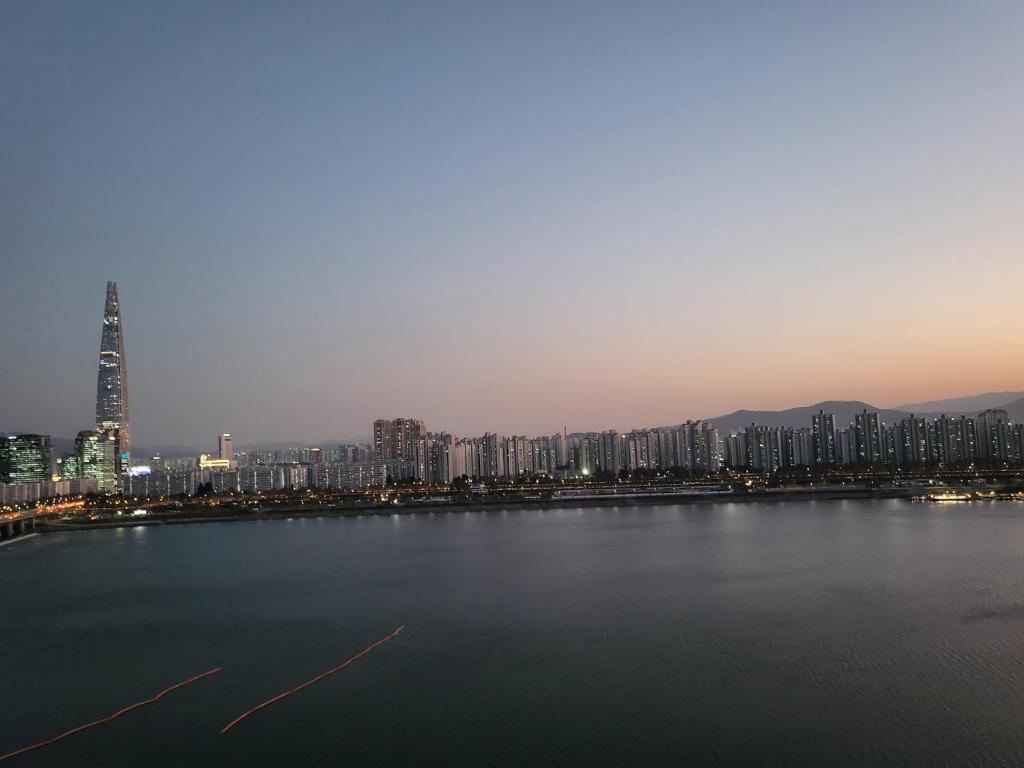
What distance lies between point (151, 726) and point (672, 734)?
11.5ft

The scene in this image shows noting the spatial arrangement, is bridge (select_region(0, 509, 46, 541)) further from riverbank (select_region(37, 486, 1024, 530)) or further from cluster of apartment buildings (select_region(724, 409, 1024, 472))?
cluster of apartment buildings (select_region(724, 409, 1024, 472))

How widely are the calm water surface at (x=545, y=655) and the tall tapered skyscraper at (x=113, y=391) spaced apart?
4114 centimetres

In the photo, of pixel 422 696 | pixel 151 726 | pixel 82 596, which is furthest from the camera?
pixel 82 596

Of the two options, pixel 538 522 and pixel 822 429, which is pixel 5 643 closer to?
pixel 538 522

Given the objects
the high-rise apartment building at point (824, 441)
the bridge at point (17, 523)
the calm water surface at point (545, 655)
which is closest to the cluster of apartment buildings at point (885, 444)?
the high-rise apartment building at point (824, 441)

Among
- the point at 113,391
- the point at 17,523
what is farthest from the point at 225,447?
the point at 17,523

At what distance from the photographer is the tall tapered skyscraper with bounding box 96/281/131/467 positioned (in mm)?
51125

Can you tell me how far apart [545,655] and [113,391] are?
53.0 metres

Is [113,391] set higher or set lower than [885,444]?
higher

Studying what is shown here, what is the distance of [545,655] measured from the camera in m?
6.80

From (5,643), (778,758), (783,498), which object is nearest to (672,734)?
(778,758)

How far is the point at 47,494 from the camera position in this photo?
40.4 m

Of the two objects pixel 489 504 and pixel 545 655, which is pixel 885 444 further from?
pixel 545 655

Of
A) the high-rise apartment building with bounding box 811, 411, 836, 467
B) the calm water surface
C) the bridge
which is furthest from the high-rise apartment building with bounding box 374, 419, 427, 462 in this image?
the calm water surface
